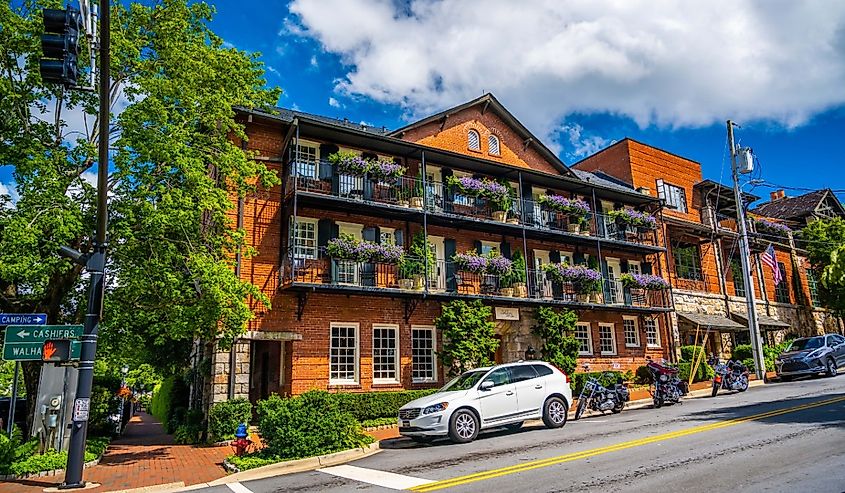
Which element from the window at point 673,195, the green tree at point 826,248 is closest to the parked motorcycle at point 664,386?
the window at point 673,195

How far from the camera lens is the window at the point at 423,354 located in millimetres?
19516

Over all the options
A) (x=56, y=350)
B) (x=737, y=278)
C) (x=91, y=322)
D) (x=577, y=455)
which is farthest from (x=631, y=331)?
(x=56, y=350)

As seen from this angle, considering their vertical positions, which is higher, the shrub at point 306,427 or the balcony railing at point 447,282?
the balcony railing at point 447,282

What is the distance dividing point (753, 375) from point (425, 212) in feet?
55.0

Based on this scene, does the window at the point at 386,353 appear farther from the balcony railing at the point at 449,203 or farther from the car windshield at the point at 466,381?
the car windshield at the point at 466,381

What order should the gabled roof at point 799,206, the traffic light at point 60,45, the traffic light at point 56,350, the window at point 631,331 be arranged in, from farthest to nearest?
the gabled roof at point 799,206
the window at point 631,331
the traffic light at point 56,350
the traffic light at point 60,45

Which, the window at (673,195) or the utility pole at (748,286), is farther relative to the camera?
the window at (673,195)

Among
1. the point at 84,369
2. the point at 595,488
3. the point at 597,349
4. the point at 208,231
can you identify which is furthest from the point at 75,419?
the point at 597,349

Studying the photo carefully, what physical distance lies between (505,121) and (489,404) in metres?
15.6

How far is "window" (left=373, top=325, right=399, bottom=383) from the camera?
18.7 m

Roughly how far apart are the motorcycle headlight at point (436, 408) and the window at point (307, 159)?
9542 millimetres

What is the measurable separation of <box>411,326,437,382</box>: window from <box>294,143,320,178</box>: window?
644 cm

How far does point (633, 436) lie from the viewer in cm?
1092

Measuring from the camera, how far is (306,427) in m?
11.1
